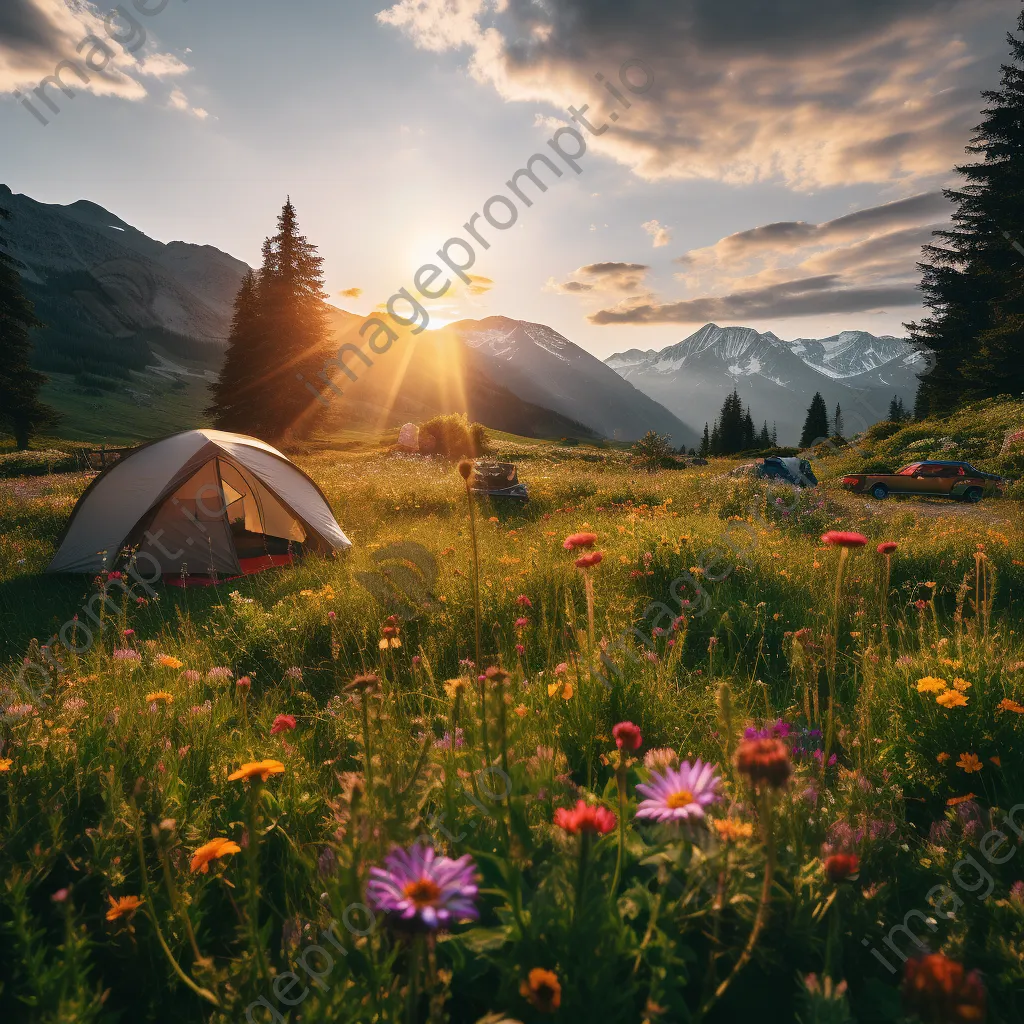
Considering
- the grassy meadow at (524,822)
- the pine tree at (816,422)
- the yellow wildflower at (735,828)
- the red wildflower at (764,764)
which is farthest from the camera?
the pine tree at (816,422)

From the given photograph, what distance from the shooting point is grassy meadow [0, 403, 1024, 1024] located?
1.32 meters

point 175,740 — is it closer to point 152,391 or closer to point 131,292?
point 152,391

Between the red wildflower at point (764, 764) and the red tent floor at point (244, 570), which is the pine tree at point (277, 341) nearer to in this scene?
the red tent floor at point (244, 570)

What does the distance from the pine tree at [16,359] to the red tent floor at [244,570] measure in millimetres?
27496

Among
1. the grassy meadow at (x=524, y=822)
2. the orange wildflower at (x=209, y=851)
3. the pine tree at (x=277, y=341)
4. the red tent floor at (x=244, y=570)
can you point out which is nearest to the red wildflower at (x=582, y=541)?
the grassy meadow at (x=524, y=822)

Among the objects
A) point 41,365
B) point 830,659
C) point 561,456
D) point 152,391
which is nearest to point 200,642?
point 830,659

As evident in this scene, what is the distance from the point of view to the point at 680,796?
4.46ft

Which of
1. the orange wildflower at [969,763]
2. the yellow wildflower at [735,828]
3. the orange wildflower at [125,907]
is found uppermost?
the yellow wildflower at [735,828]

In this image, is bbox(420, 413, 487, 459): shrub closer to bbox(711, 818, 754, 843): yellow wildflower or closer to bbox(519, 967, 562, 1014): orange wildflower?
bbox(711, 818, 754, 843): yellow wildflower

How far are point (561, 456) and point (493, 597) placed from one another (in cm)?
3123

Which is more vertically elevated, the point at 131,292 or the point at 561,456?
the point at 131,292

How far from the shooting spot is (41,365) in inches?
3521

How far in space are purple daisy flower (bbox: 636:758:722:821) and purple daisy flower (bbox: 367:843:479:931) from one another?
42 centimetres

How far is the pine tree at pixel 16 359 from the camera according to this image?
27.7 metres
